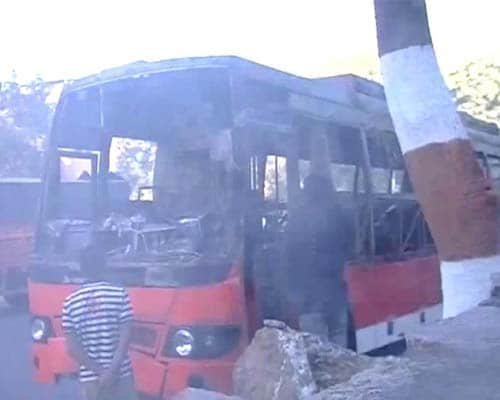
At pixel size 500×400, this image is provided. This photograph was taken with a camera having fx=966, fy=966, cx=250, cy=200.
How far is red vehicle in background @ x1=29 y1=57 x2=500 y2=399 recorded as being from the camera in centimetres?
609

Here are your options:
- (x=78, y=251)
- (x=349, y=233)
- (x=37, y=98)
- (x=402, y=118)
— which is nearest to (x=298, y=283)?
(x=349, y=233)

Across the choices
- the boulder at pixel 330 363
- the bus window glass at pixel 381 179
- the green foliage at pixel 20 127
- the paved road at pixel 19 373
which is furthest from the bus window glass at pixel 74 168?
the green foliage at pixel 20 127

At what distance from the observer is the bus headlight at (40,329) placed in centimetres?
680

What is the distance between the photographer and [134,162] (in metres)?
7.49

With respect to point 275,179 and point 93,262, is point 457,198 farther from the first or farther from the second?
point 93,262

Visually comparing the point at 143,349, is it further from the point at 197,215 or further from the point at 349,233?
the point at 349,233

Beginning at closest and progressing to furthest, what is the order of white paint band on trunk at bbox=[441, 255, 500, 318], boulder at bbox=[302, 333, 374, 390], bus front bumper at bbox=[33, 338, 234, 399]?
1. white paint band on trunk at bbox=[441, 255, 500, 318]
2. boulder at bbox=[302, 333, 374, 390]
3. bus front bumper at bbox=[33, 338, 234, 399]

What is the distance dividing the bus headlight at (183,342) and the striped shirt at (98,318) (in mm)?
598

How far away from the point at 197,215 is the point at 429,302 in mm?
3321

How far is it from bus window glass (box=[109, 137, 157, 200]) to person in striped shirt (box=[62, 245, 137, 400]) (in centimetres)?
178

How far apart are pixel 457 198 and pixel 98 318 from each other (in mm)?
2112

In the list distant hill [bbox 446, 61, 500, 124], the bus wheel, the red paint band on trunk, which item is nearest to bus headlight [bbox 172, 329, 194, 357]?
the red paint band on trunk

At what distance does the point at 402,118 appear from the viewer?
16.7 feet

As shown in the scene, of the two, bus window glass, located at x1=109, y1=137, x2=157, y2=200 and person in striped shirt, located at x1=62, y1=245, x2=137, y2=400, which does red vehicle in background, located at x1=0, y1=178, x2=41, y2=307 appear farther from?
person in striped shirt, located at x1=62, y1=245, x2=137, y2=400
